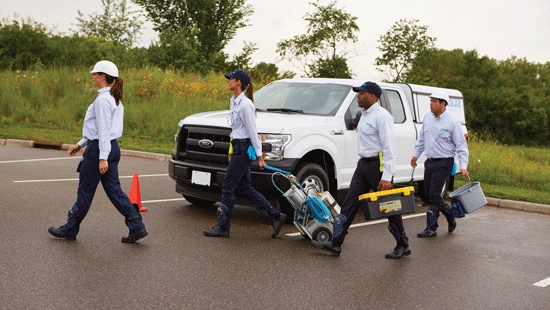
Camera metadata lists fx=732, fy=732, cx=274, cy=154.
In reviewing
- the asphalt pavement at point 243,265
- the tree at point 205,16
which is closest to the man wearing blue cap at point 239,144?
the asphalt pavement at point 243,265

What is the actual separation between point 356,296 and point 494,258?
108 inches

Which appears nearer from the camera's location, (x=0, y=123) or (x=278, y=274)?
(x=278, y=274)

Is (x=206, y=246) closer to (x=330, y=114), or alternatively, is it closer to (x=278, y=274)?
(x=278, y=274)

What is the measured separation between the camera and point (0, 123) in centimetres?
2319

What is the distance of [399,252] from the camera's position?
25.9 feet

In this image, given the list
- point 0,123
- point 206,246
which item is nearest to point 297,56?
point 0,123

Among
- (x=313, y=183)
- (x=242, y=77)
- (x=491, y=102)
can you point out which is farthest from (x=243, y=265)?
(x=491, y=102)

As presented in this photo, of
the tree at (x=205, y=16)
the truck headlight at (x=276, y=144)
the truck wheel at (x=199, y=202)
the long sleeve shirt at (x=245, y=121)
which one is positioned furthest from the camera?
the tree at (x=205, y=16)

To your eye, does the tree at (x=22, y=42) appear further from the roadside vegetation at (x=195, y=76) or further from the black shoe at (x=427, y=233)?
the black shoe at (x=427, y=233)

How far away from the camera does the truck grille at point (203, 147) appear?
9.50m

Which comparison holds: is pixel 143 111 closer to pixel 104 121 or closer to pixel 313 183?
pixel 313 183

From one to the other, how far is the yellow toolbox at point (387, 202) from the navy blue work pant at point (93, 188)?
93.7 inches

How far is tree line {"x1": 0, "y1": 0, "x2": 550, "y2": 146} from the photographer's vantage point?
38.8m

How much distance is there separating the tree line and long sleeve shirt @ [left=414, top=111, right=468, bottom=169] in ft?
64.8
